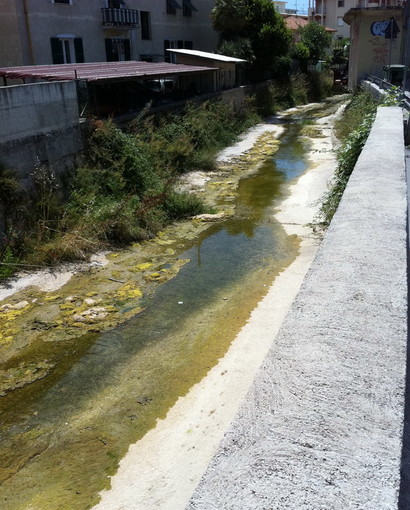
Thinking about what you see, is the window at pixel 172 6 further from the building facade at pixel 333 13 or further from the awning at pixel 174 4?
the building facade at pixel 333 13

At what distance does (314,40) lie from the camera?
42406 millimetres

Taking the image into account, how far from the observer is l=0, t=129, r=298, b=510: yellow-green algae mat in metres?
5.78

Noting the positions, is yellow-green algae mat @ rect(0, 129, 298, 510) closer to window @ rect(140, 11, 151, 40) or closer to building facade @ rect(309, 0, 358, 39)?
window @ rect(140, 11, 151, 40)

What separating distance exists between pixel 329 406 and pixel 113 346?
6.74 m

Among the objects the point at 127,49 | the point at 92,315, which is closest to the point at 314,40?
the point at 127,49

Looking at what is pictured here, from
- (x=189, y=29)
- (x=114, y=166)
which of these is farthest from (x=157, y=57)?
(x=114, y=166)

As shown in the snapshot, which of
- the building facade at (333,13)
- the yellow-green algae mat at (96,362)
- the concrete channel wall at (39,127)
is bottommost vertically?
the yellow-green algae mat at (96,362)

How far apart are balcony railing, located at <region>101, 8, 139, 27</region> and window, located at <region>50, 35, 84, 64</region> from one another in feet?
7.18

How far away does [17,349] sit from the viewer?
27.1 ft

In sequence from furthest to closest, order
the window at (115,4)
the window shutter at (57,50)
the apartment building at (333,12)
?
the apartment building at (333,12) → the window at (115,4) → the window shutter at (57,50)

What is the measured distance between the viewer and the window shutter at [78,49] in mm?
23859

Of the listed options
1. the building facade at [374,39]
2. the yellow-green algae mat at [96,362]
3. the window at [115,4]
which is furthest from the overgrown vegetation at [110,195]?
the building facade at [374,39]

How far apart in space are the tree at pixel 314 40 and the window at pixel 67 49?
23.8m

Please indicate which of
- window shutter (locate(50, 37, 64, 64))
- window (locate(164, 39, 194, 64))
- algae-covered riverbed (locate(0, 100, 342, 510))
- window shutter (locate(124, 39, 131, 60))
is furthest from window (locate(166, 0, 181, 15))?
algae-covered riverbed (locate(0, 100, 342, 510))
